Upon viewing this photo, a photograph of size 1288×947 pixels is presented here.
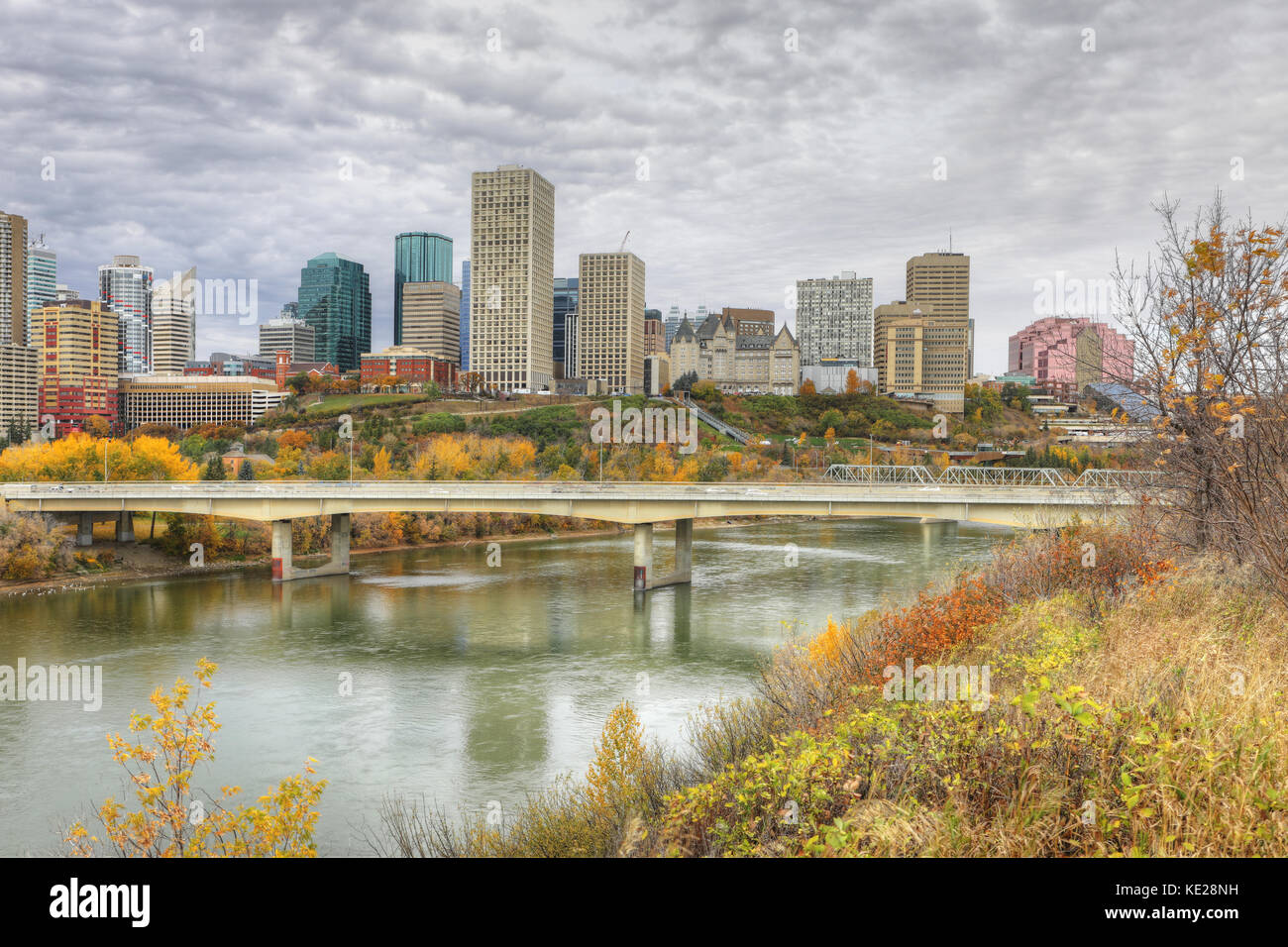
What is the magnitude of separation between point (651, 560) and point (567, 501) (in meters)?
6.11

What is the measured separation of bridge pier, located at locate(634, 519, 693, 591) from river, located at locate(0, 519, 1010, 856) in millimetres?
813

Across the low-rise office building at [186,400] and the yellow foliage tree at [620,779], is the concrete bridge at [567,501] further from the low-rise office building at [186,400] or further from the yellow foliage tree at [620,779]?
the low-rise office building at [186,400]

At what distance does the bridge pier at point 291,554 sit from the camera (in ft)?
169

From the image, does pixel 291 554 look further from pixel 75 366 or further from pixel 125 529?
pixel 75 366

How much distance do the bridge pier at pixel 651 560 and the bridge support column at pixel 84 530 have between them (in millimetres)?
35977

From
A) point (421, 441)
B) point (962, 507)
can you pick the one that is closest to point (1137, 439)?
point (962, 507)

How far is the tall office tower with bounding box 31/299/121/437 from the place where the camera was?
16738 centimetres

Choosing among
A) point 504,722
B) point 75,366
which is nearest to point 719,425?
point 504,722

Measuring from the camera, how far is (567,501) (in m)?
49.8

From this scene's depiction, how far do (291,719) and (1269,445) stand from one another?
23.8 meters

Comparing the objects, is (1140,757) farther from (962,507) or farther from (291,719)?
(962,507)

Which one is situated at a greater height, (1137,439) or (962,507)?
(1137,439)

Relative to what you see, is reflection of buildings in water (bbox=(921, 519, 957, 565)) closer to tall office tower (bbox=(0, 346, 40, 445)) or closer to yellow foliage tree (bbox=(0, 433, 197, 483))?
yellow foliage tree (bbox=(0, 433, 197, 483))

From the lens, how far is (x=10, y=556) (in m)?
47.6
